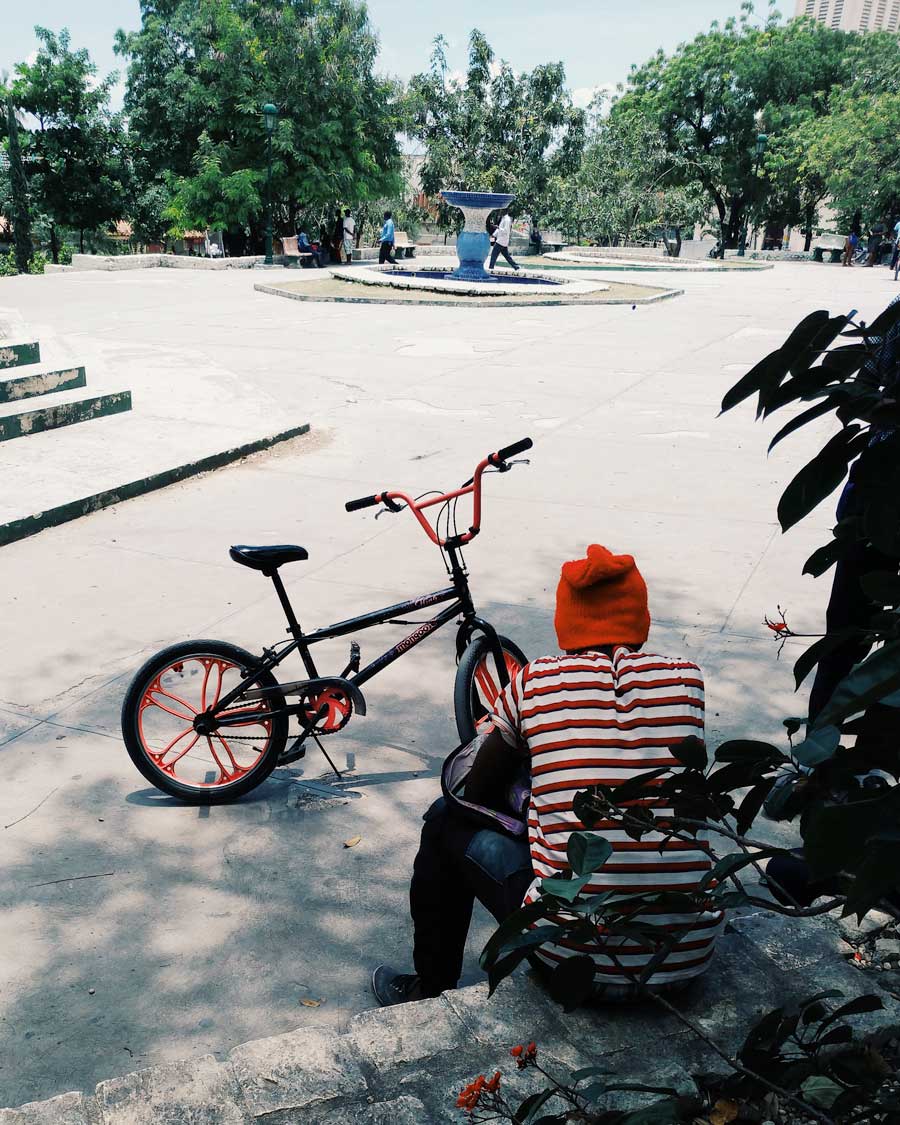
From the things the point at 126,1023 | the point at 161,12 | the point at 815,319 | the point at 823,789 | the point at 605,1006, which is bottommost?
the point at 126,1023

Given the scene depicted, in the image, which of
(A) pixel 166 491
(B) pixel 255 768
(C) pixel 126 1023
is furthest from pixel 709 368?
(C) pixel 126 1023

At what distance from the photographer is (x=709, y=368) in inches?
514

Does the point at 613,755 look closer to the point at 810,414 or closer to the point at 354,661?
the point at 810,414

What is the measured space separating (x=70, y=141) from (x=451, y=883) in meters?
42.8

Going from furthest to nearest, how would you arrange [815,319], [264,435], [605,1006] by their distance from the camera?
[264,435] < [605,1006] < [815,319]

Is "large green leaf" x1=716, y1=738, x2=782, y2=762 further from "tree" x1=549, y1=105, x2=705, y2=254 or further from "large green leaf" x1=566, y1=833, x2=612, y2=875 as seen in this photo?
"tree" x1=549, y1=105, x2=705, y2=254

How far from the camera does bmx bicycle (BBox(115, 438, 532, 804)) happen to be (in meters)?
3.84

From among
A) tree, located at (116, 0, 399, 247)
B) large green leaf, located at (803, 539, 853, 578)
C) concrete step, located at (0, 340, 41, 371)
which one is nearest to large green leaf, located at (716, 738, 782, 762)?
large green leaf, located at (803, 539, 853, 578)

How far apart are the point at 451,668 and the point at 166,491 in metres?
3.77

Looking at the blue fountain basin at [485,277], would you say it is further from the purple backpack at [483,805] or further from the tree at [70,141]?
the purple backpack at [483,805]

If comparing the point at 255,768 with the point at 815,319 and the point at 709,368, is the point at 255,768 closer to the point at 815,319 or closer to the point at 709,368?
the point at 815,319

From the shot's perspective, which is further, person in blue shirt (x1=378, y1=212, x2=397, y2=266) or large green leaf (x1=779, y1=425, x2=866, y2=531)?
person in blue shirt (x1=378, y1=212, x2=397, y2=266)

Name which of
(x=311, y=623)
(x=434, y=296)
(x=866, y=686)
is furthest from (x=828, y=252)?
(x=866, y=686)

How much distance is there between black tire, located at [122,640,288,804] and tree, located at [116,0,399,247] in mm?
34072
